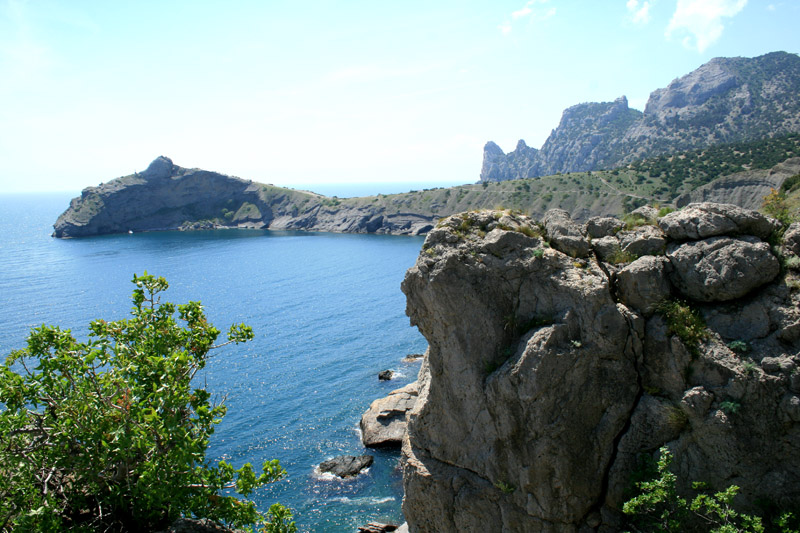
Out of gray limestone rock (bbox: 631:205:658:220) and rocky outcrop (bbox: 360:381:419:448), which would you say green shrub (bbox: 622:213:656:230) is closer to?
gray limestone rock (bbox: 631:205:658:220)

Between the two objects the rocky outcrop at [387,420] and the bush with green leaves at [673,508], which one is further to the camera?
the rocky outcrop at [387,420]

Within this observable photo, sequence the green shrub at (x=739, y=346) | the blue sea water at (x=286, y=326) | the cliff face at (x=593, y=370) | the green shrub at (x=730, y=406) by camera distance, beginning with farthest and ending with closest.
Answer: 1. the blue sea water at (x=286, y=326)
2. the green shrub at (x=739, y=346)
3. the cliff face at (x=593, y=370)
4. the green shrub at (x=730, y=406)

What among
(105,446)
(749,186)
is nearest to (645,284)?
(105,446)

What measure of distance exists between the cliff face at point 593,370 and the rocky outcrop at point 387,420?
67.3ft

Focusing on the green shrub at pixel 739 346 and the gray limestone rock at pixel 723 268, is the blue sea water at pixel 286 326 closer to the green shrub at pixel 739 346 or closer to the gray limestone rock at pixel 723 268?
the green shrub at pixel 739 346

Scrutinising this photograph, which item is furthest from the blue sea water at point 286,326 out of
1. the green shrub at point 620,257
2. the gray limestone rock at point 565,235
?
the green shrub at point 620,257

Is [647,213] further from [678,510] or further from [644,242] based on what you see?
[678,510]

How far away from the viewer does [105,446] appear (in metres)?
10.1

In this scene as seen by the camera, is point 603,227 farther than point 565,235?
Yes

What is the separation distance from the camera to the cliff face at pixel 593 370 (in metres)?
13.5

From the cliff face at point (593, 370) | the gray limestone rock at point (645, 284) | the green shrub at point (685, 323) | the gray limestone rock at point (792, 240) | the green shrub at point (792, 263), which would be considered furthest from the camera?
the gray limestone rock at point (645, 284)

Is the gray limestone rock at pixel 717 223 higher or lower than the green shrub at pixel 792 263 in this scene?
higher

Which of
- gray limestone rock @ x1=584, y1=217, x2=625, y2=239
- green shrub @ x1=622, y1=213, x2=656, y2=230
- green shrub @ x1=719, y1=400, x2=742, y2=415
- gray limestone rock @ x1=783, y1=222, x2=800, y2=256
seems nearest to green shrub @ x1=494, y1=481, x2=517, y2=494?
green shrub @ x1=719, y1=400, x2=742, y2=415

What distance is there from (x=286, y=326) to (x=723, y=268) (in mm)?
58086
